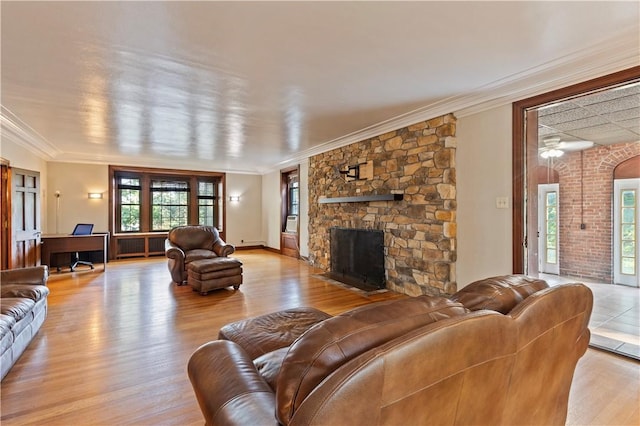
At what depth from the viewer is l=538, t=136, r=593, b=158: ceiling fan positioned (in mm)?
5020

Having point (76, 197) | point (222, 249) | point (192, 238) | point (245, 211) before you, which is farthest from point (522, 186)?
point (76, 197)

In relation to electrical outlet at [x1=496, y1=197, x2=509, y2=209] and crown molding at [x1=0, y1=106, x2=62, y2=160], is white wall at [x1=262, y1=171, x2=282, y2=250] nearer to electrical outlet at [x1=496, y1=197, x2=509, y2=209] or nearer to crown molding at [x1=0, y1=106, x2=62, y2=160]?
crown molding at [x1=0, y1=106, x2=62, y2=160]

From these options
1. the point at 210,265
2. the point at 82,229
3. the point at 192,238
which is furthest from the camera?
the point at 82,229

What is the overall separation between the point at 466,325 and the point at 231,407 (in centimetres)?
79

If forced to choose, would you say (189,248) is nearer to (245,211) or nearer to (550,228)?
(245,211)

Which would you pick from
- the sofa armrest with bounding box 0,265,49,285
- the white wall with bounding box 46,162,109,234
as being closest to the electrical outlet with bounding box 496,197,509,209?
the sofa armrest with bounding box 0,265,49,285

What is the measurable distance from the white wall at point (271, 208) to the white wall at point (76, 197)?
3.95 meters

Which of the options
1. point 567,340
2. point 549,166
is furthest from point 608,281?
point 567,340

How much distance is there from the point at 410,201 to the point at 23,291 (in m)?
4.31

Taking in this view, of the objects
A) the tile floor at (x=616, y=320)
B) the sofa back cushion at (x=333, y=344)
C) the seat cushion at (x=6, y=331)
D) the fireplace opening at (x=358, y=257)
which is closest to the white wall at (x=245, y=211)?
the fireplace opening at (x=358, y=257)

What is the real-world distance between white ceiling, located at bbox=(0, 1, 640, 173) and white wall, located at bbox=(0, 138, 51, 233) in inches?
10.2

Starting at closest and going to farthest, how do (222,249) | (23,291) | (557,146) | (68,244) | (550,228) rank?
(23,291) < (557,146) < (222,249) < (68,244) < (550,228)

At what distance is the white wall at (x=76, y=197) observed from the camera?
282 inches

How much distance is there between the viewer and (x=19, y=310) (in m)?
2.50
